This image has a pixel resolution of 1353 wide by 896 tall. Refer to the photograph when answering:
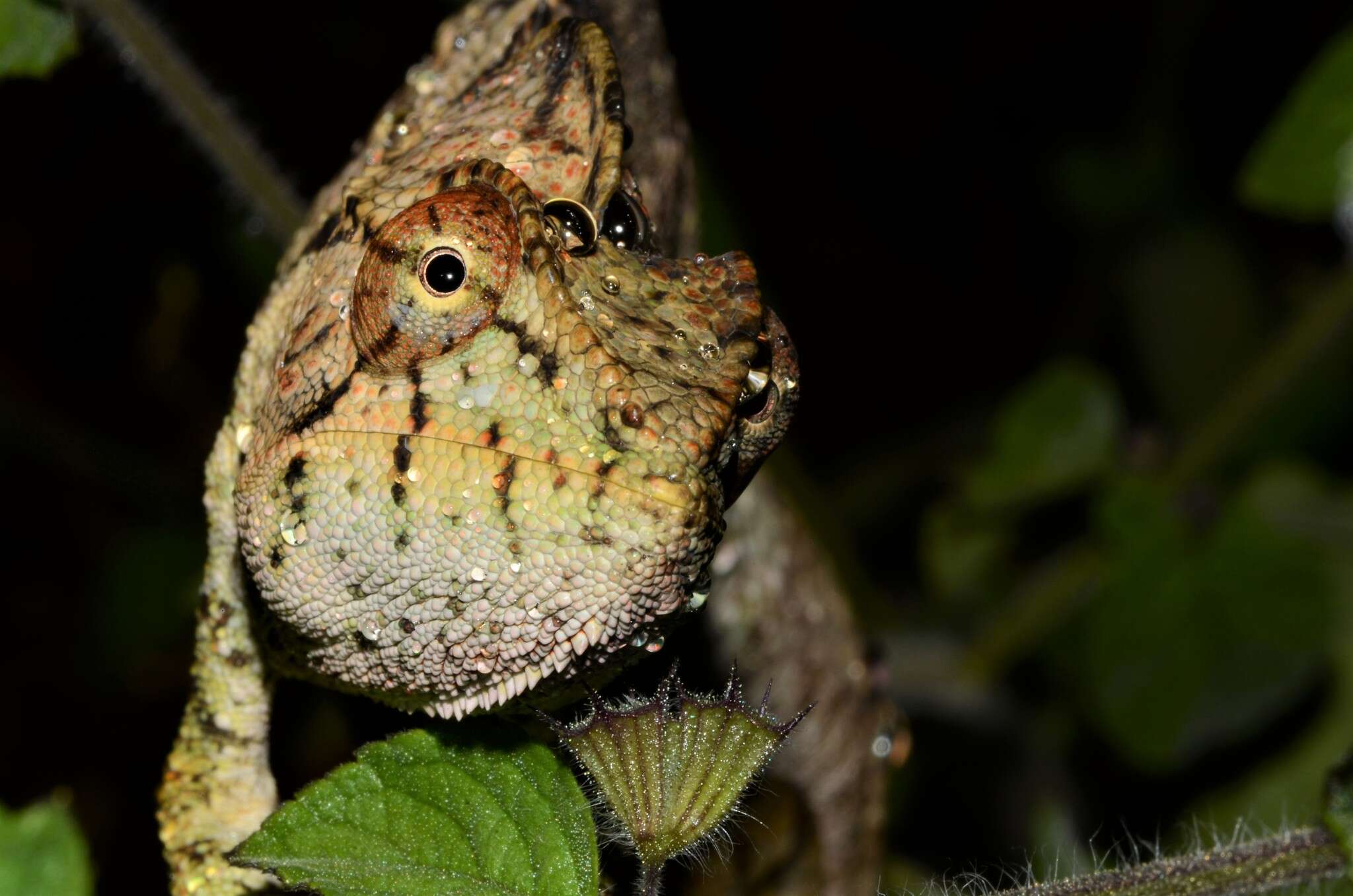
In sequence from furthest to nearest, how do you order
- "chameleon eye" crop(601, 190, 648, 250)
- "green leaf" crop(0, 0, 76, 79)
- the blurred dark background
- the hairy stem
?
the blurred dark background → "green leaf" crop(0, 0, 76, 79) → "chameleon eye" crop(601, 190, 648, 250) → the hairy stem

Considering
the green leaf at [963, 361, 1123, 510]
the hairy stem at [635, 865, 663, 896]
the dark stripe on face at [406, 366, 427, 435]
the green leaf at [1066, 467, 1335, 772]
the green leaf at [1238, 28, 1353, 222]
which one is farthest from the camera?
the green leaf at [963, 361, 1123, 510]

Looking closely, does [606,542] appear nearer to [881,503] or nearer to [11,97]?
[11,97]

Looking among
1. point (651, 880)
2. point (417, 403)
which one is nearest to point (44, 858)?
point (417, 403)

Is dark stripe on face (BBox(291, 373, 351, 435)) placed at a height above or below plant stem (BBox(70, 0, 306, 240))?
below

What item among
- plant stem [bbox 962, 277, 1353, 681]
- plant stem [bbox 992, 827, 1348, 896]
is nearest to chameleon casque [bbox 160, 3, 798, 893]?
plant stem [bbox 992, 827, 1348, 896]

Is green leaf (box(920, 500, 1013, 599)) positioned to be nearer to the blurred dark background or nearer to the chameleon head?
the blurred dark background

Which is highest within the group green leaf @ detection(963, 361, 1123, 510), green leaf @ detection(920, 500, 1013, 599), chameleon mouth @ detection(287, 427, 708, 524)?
green leaf @ detection(963, 361, 1123, 510)

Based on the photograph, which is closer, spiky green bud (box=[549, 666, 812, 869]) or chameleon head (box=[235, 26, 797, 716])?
spiky green bud (box=[549, 666, 812, 869])

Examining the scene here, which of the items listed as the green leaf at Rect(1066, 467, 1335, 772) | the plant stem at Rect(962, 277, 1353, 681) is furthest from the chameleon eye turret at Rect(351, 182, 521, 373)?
the plant stem at Rect(962, 277, 1353, 681)

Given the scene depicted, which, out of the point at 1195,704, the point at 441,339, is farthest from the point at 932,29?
the point at 441,339
